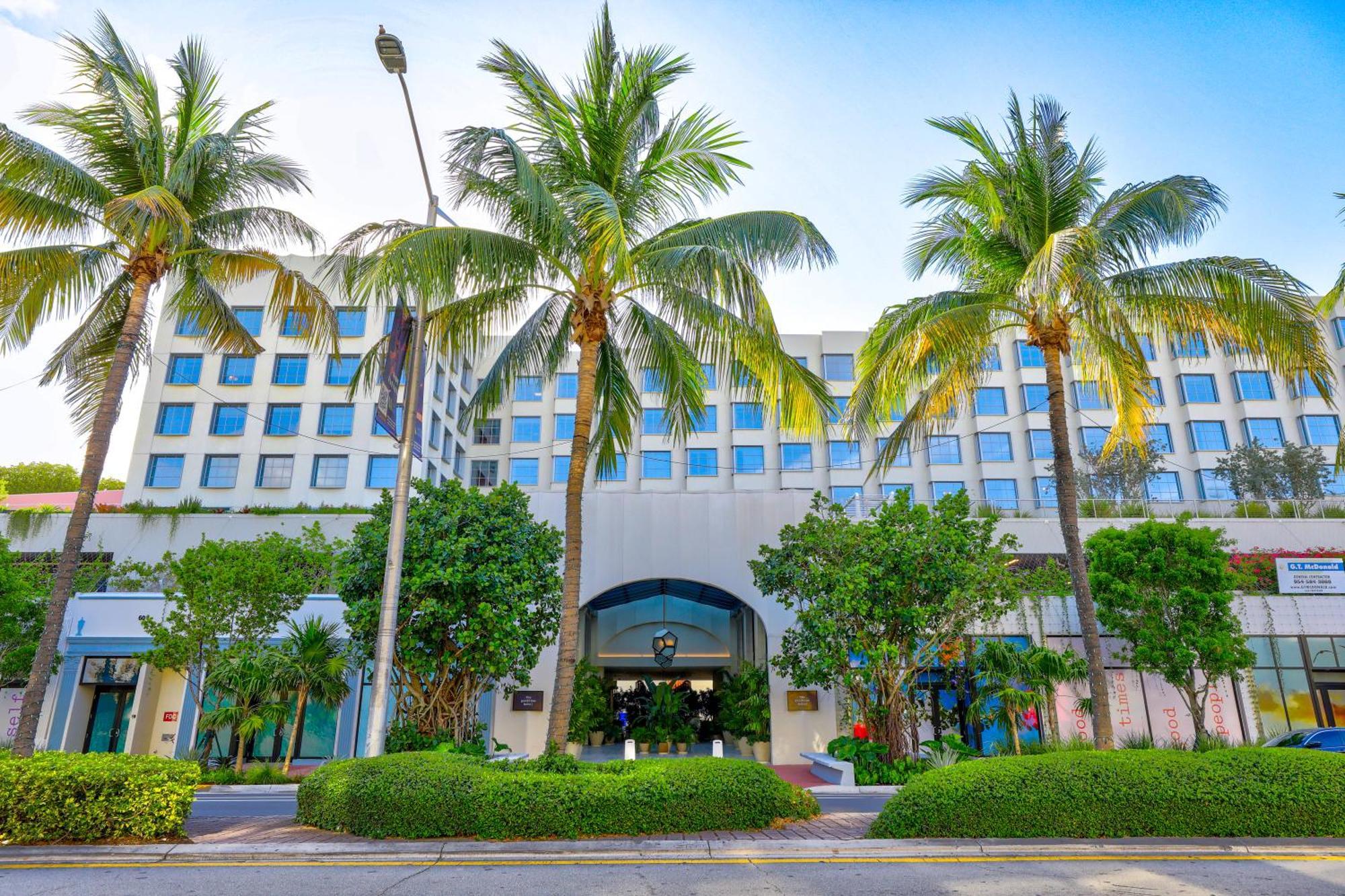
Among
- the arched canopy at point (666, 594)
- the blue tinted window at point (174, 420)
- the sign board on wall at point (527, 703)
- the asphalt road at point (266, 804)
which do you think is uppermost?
the blue tinted window at point (174, 420)

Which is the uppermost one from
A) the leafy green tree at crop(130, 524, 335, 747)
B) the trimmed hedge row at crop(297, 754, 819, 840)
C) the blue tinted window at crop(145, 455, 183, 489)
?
the blue tinted window at crop(145, 455, 183, 489)

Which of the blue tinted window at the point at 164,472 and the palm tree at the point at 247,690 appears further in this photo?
the blue tinted window at the point at 164,472

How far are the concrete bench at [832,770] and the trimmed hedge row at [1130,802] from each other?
683cm

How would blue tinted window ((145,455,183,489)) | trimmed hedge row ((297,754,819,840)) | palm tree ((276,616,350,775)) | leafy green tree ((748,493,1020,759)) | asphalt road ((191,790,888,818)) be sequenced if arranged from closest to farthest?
trimmed hedge row ((297,754,819,840)), asphalt road ((191,790,888,818)), leafy green tree ((748,493,1020,759)), palm tree ((276,616,350,775)), blue tinted window ((145,455,183,489))

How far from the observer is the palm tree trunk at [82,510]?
1148 centimetres

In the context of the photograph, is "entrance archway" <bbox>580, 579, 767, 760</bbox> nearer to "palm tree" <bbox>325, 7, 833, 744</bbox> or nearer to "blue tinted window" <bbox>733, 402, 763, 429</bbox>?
"palm tree" <bbox>325, 7, 833, 744</bbox>

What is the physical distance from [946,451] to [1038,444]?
490cm

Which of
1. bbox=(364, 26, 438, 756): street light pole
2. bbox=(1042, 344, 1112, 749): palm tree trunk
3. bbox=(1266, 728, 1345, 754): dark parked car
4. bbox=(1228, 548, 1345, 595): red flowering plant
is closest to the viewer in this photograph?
bbox=(364, 26, 438, 756): street light pole

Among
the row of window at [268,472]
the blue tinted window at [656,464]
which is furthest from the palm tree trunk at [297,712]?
the blue tinted window at [656,464]

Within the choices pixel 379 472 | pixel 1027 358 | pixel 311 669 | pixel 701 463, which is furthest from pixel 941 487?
pixel 311 669

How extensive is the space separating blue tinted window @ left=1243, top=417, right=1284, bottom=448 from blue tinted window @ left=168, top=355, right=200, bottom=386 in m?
54.3

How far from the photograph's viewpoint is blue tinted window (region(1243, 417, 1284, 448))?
42.2m

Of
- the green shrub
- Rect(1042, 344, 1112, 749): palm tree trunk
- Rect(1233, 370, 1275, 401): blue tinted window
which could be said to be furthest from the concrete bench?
Rect(1233, 370, 1275, 401): blue tinted window

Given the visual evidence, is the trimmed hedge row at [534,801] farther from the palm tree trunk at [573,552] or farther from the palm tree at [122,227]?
the palm tree at [122,227]
